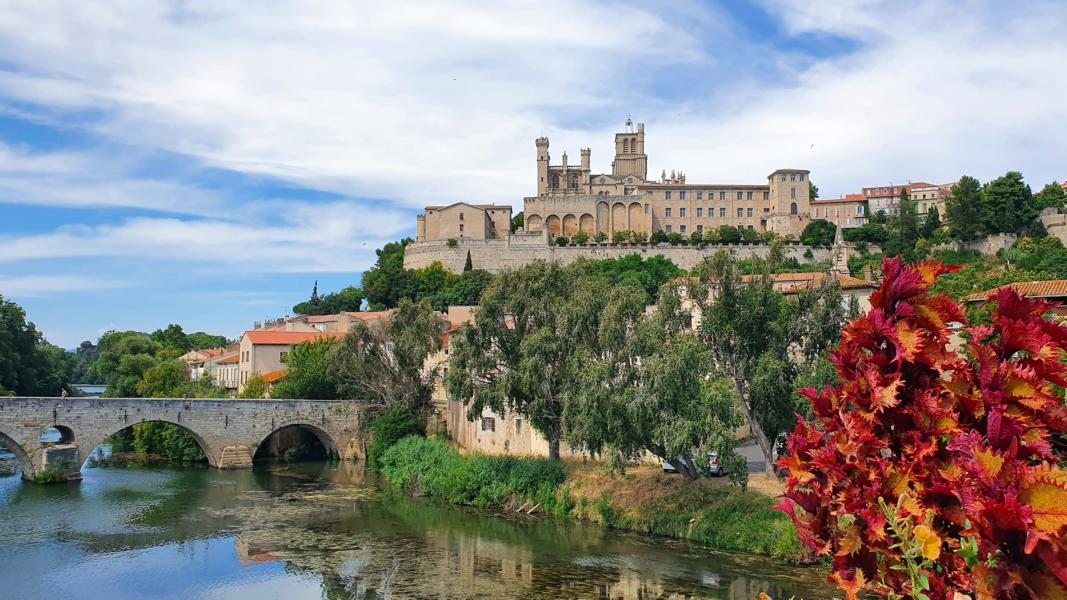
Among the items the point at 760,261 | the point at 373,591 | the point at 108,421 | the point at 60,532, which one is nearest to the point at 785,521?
the point at 760,261

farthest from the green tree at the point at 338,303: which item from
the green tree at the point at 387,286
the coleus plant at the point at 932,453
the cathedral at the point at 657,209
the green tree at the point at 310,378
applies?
the coleus plant at the point at 932,453

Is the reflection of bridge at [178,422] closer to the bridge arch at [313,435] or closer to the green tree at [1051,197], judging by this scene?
the bridge arch at [313,435]

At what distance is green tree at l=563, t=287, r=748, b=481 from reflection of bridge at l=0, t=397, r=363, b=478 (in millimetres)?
19786

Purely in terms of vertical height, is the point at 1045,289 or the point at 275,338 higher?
the point at 1045,289

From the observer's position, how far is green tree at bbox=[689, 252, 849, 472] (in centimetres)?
2633

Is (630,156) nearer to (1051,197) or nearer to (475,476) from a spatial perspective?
(1051,197)

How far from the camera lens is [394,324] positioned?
40.5 meters

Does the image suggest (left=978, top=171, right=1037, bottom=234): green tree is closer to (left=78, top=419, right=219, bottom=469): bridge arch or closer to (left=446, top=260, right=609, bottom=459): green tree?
(left=446, top=260, right=609, bottom=459): green tree

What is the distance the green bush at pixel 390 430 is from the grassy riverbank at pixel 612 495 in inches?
88.3

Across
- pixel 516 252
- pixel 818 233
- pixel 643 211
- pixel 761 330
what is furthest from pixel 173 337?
pixel 761 330

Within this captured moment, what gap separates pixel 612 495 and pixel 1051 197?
65.2 m

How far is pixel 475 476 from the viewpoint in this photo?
107ft

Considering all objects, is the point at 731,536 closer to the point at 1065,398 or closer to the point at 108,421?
the point at 1065,398

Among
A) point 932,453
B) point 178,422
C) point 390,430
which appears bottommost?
point 390,430
